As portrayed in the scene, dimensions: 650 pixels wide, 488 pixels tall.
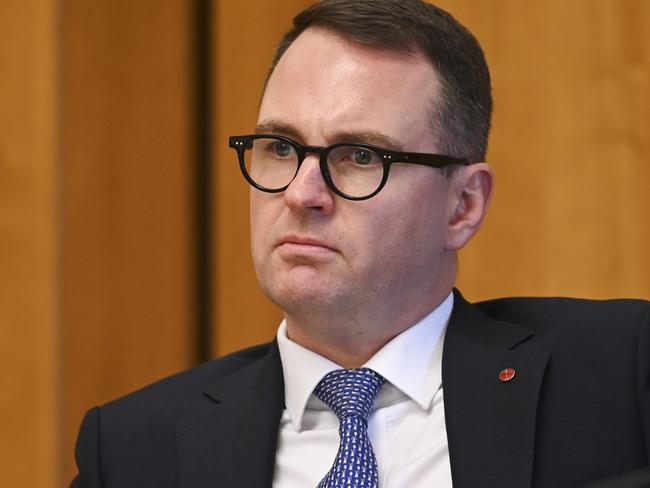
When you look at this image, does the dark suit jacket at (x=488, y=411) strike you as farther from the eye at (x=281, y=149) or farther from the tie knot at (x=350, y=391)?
the eye at (x=281, y=149)

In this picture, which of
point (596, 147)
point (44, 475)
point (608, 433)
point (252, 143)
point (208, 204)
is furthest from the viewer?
point (208, 204)

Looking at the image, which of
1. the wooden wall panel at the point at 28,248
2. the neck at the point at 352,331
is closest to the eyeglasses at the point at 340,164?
the neck at the point at 352,331

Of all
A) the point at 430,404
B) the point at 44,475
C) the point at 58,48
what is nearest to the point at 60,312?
the point at 44,475

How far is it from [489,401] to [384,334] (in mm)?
168

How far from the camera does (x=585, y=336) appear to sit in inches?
54.7

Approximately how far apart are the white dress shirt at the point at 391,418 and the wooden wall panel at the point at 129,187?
0.72 m

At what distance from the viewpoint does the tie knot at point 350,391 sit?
1.37 metres

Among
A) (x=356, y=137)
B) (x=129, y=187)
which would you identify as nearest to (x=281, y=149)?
(x=356, y=137)

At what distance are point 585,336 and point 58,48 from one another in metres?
1.16

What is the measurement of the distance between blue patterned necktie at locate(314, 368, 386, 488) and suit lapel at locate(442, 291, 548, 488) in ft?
0.32

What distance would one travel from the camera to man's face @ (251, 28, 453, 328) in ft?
4.38

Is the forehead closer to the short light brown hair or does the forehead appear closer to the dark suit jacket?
the short light brown hair

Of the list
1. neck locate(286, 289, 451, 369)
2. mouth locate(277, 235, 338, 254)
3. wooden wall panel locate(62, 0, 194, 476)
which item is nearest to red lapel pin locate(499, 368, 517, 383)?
neck locate(286, 289, 451, 369)

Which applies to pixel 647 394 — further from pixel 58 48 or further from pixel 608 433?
pixel 58 48
